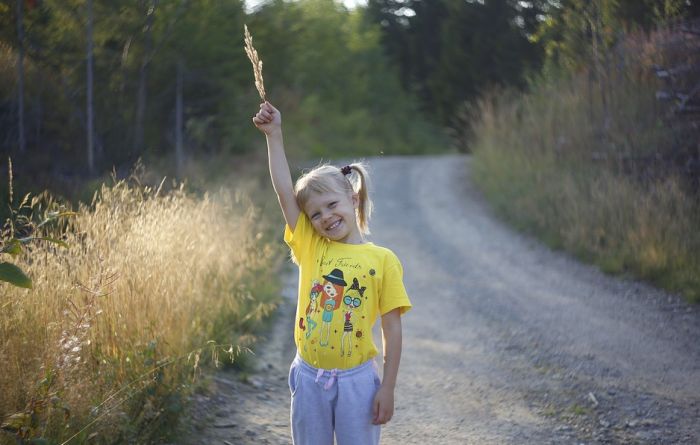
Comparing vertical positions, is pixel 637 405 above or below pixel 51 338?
below

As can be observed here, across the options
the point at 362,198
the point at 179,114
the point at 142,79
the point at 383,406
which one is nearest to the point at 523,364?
the point at 362,198

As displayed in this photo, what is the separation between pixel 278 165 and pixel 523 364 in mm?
3058

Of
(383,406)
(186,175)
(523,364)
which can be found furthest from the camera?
(186,175)

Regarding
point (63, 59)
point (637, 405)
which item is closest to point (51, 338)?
point (637, 405)

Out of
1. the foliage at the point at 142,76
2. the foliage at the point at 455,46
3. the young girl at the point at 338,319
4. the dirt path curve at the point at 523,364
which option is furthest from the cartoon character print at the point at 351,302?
the foliage at the point at 455,46

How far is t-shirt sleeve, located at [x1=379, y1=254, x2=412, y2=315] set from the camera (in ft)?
8.28

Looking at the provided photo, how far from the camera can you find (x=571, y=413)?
13.5 ft

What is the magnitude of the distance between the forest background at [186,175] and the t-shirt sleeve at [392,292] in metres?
1.26

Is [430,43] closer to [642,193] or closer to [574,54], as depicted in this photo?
[574,54]

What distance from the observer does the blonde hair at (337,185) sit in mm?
2670

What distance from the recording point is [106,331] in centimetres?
354

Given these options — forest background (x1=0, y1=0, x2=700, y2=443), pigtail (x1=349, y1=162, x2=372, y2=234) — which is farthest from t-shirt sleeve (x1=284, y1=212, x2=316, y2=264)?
forest background (x1=0, y1=0, x2=700, y2=443)

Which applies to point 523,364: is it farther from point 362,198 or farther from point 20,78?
point 20,78

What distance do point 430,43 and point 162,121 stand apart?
2591 centimetres
